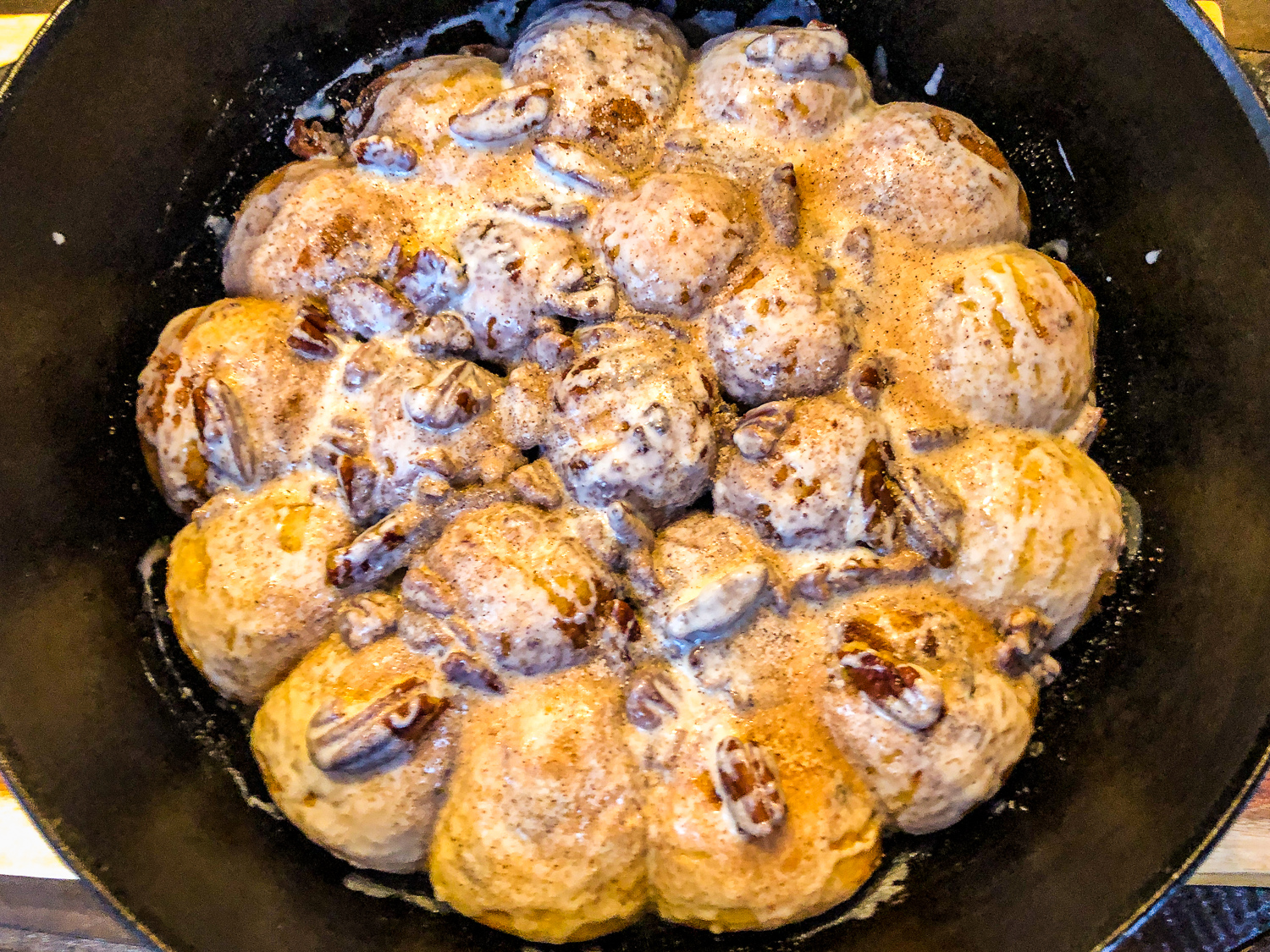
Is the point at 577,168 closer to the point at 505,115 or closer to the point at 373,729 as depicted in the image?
the point at 505,115

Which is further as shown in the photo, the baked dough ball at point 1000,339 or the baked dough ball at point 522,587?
the baked dough ball at point 1000,339

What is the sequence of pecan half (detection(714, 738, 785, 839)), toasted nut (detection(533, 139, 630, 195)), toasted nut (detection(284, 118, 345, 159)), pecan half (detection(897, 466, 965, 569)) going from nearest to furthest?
pecan half (detection(714, 738, 785, 839)) < pecan half (detection(897, 466, 965, 569)) < toasted nut (detection(533, 139, 630, 195)) < toasted nut (detection(284, 118, 345, 159))

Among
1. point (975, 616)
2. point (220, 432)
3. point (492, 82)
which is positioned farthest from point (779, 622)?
point (492, 82)

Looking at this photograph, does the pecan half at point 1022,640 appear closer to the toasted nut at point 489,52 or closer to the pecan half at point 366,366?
the pecan half at point 366,366

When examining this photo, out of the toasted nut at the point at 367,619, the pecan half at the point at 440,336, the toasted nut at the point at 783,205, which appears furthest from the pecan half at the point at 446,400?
the toasted nut at the point at 783,205

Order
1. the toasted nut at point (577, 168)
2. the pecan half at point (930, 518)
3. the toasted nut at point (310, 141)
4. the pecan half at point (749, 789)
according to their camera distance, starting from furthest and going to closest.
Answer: the toasted nut at point (310, 141), the toasted nut at point (577, 168), the pecan half at point (930, 518), the pecan half at point (749, 789)

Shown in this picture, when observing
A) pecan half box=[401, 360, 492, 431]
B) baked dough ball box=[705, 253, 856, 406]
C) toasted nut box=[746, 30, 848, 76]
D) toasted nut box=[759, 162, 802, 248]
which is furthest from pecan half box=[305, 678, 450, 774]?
toasted nut box=[746, 30, 848, 76]

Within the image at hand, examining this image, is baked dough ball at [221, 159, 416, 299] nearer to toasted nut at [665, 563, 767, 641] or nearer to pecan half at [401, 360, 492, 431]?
pecan half at [401, 360, 492, 431]
